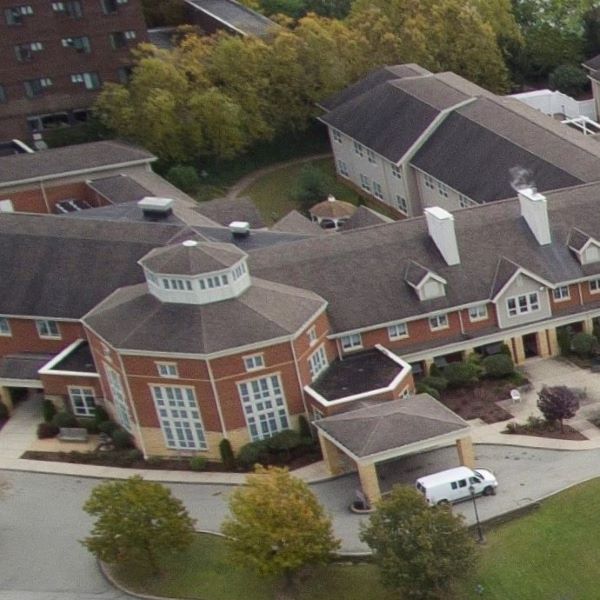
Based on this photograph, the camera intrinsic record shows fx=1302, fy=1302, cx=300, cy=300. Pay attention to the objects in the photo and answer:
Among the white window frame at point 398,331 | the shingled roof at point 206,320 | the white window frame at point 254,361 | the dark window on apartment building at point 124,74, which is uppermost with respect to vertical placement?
the dark window on apartment building at point 124,74

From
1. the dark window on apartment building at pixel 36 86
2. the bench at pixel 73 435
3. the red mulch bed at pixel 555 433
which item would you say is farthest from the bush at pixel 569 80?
the bench at pixel 73 435

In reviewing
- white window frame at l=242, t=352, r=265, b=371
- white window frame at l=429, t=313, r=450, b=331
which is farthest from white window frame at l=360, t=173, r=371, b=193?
white window frame at l=242, t=352, r=265, b=371

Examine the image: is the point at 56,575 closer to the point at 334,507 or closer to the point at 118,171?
the point at 334,507

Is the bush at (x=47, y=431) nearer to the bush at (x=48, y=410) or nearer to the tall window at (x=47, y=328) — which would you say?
the bush at (x=48, y=410)

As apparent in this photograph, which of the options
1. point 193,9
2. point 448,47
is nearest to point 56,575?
point 448,47

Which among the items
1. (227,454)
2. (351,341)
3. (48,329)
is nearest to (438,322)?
(351,341)
